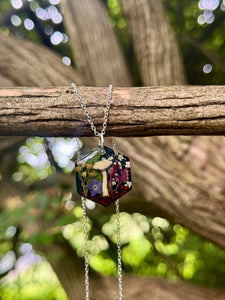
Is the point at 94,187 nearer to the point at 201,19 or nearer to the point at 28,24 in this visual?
the point at 201,19

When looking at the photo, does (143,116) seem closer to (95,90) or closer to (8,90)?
(95,90)

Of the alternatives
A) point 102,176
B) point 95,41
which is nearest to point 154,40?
point 95,41

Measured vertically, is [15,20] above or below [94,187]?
above

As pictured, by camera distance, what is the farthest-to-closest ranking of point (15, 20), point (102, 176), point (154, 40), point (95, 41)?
1. point (15, 20)
2. point (95, 41)
3. point (154, 40)
4. point (102, 176)

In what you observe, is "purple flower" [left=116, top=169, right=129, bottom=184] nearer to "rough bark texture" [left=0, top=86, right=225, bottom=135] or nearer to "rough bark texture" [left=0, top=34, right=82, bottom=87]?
"rough bark texture" [left=0, top=86, right=225, bottom=135]

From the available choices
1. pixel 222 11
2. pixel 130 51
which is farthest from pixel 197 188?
pixel 222 11

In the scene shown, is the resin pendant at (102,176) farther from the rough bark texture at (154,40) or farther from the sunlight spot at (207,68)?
the sunlight spot at (207,68)

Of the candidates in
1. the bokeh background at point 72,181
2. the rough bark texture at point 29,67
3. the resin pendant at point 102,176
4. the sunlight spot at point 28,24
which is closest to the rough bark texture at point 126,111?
the resin pendant at point 102,176
